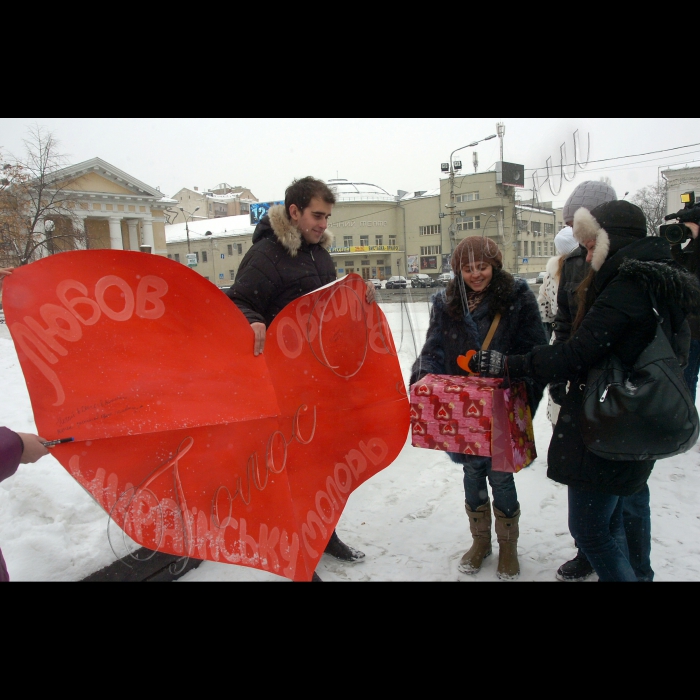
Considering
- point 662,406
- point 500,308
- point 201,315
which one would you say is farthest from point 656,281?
point 201,315

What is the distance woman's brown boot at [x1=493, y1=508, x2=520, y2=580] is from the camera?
2756mm

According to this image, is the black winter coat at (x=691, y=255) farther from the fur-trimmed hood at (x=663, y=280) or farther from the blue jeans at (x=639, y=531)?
the fur-trimmed hood at (x=663, y=280)

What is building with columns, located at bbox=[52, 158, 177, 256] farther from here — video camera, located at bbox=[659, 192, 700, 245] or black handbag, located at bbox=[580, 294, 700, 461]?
black handbag, located at bbox=[580, 294, 700, 461]

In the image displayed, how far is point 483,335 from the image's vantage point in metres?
2.68

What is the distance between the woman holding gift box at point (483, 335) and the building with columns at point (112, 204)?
9.52 m

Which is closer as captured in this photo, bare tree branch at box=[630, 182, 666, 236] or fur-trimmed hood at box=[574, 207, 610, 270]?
fur-trimmed hood at box=[574, 207, 610, 270]

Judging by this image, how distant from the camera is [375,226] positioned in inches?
1797

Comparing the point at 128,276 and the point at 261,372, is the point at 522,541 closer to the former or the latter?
the point at 261,372

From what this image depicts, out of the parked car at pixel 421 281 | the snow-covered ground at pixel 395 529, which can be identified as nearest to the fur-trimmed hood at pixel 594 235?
the snow-covered ground at pixel 395 529

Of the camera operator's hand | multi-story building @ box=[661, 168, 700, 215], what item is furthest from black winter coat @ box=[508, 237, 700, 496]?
multi-story building @ box=[661, 168, 700, 215]

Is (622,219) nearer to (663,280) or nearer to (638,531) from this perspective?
(663,280)

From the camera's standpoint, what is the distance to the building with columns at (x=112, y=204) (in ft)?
41.1

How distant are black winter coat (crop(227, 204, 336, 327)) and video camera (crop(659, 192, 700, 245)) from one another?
6.66 ft

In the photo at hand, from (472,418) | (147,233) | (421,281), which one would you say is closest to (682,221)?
(472,418)
